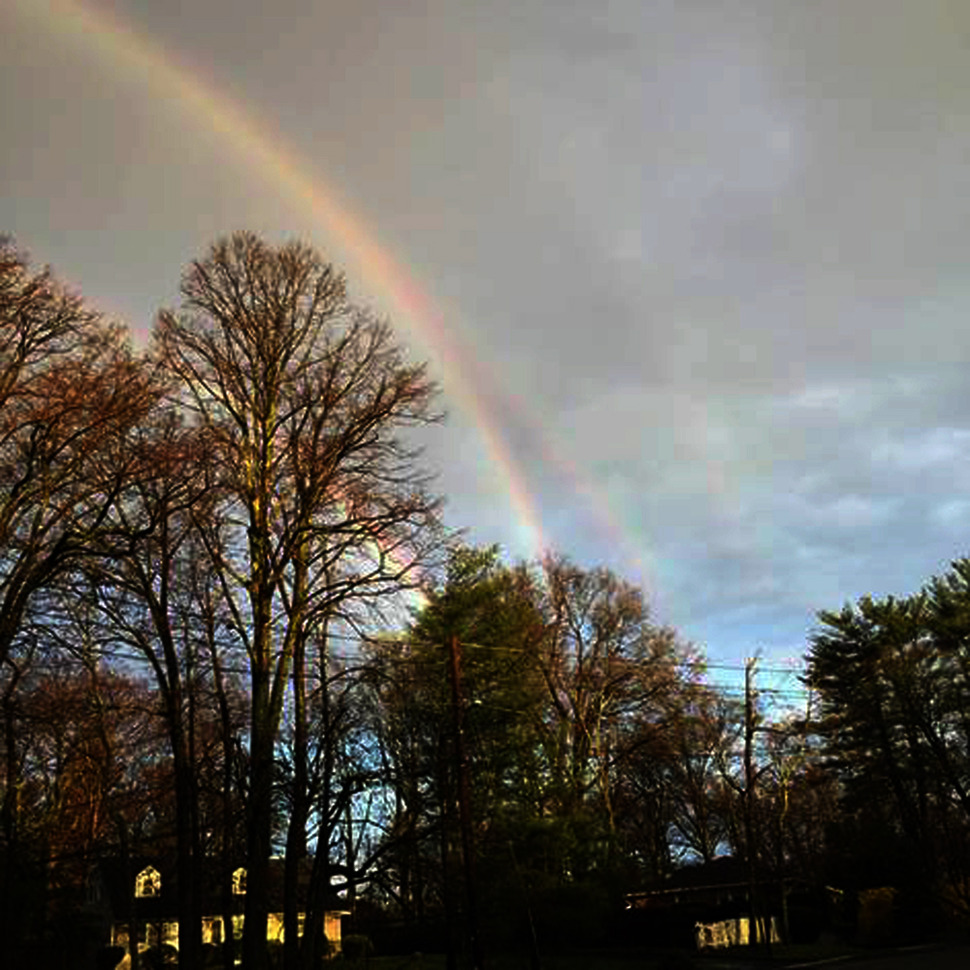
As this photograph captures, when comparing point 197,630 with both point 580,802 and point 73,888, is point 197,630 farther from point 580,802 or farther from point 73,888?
point 580,802

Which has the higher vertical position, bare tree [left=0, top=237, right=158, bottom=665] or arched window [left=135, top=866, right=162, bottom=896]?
bare tree [left=0, top=237, right=158, bottom=665]

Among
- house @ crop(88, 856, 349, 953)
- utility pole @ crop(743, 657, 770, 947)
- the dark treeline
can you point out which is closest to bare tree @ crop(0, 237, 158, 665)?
the dark treeline

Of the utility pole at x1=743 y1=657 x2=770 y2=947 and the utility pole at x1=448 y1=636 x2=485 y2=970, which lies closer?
the utility pole at x1=448 y1=636 x2=485 y2=970

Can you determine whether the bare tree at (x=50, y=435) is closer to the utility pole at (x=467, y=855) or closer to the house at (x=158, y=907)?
the utility pole at (x=467, y=855)

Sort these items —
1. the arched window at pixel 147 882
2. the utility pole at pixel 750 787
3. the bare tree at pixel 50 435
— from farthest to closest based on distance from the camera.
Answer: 1. the arched window at pixel 147 882
2. the utility pole at pixel 750 787
3. the bare tree at pixel 50 435

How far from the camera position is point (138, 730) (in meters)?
39.5

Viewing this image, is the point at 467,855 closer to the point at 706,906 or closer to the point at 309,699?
the point at 309,699

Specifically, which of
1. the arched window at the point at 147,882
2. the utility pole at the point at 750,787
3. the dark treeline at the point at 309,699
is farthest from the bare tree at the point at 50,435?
the arched window at the point at 147,882

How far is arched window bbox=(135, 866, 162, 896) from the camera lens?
235 ft

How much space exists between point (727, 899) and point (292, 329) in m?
53.8

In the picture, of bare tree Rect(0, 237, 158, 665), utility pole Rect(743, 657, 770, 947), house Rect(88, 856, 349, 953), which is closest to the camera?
→ bare tree Rect(0, 237, 158, 665)

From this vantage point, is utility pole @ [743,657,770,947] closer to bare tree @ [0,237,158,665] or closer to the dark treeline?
the dark treeline

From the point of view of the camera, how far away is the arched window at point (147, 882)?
235ft

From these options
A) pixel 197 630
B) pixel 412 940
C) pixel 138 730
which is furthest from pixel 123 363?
pixel 412 940
